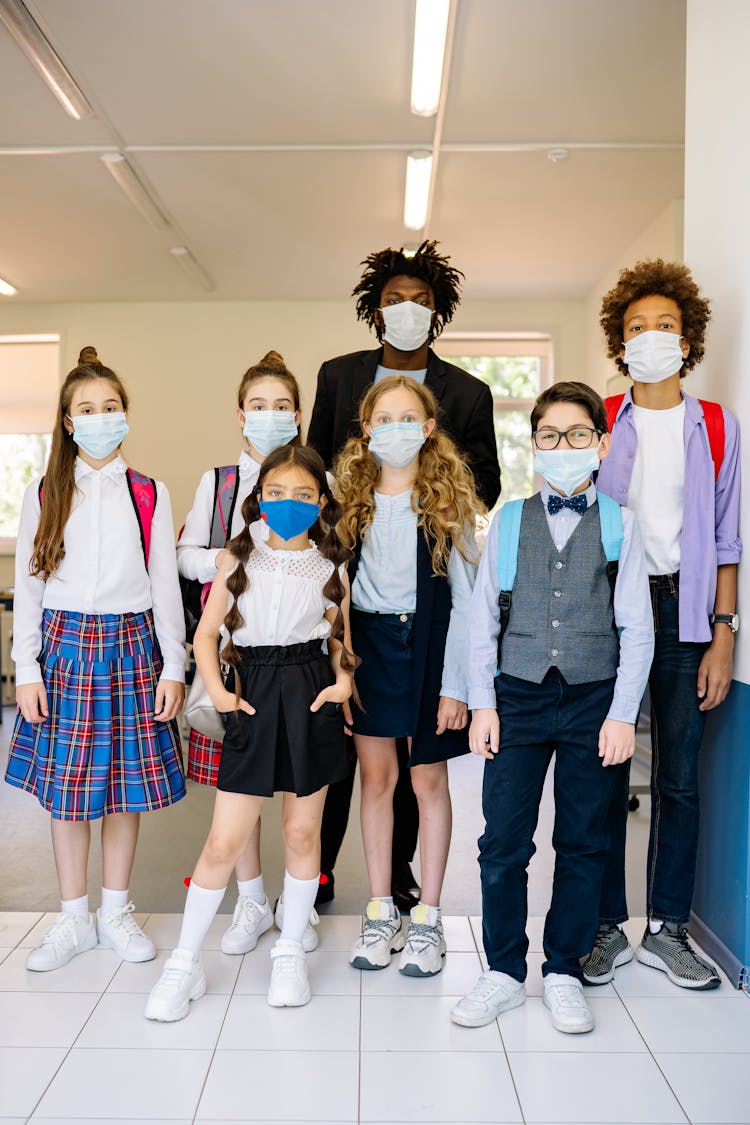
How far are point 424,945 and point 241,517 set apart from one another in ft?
3.67

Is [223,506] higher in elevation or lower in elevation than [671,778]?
higher

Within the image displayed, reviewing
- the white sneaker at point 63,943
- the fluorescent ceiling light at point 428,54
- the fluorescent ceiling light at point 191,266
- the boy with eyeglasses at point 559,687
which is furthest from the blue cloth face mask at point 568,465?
the fluorescent ceiling light at point 191,266

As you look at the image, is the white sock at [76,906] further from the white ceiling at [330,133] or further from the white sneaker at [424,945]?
the white ceiling at [330,133]

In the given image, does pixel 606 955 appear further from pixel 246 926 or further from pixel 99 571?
pixel 99 571

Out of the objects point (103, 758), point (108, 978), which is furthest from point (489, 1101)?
point (103, 758)

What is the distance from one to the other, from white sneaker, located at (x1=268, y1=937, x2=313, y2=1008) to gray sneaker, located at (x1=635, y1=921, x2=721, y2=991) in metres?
0.83

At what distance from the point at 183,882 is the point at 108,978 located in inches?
32.0

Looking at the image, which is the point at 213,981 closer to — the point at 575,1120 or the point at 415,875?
the point at 575,1120

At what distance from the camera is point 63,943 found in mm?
2324

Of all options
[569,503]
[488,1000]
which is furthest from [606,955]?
[569,503]

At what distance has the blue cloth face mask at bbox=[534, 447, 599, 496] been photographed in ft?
6.82

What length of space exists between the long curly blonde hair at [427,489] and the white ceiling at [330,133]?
187 cm

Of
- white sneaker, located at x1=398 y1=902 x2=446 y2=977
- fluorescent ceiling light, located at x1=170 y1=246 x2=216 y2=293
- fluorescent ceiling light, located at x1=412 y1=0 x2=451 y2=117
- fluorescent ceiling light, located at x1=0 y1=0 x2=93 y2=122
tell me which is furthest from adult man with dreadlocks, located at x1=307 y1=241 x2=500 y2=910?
fluorescent ceiling light, located at x1=170 y1=246 x2=216 y2=293

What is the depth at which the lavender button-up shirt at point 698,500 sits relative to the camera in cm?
222
